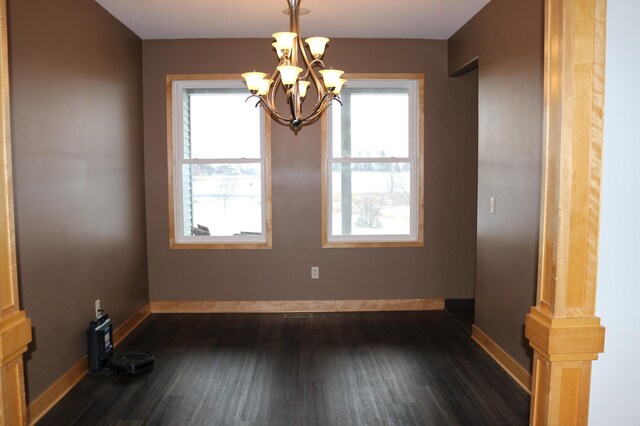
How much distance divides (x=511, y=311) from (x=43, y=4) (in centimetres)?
363

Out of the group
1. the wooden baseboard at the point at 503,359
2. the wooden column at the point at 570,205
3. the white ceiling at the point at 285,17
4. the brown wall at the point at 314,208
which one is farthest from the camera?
the brown wall at the point at 314,208

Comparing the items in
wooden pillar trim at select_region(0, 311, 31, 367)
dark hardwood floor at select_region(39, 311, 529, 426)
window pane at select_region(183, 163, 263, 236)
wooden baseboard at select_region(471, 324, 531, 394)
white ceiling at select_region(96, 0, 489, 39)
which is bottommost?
dark hardwood floor at select_region(39, 311, 529, 426)

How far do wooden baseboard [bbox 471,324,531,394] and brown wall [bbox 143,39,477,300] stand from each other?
966mm

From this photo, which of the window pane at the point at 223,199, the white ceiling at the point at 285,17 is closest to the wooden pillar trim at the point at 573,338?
the white ceiling at the point at 285,17

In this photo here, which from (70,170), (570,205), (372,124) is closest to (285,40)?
(70,170)

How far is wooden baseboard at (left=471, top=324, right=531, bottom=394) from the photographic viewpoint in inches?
130

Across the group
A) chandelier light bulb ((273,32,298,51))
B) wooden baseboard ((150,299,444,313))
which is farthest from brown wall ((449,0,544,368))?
chandelier light bulb ((273,32,298,51))

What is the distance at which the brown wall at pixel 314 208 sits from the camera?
491 centimetres

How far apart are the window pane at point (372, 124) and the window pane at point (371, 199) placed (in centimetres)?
14

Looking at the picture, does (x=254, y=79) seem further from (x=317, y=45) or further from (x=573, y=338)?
(x=573, y=338)

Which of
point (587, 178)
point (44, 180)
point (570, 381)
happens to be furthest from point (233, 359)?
point (587, 178)

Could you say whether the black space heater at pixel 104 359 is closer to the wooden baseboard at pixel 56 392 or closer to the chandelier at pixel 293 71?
the wooden baseboard at pixel 56 392

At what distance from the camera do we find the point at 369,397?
10.4 feet

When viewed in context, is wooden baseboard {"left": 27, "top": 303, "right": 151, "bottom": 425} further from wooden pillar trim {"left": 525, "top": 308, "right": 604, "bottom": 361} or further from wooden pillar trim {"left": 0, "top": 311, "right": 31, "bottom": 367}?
wooden pillar trim {"left": 525, "top": 308, "right": 604, "bottom": 361}
